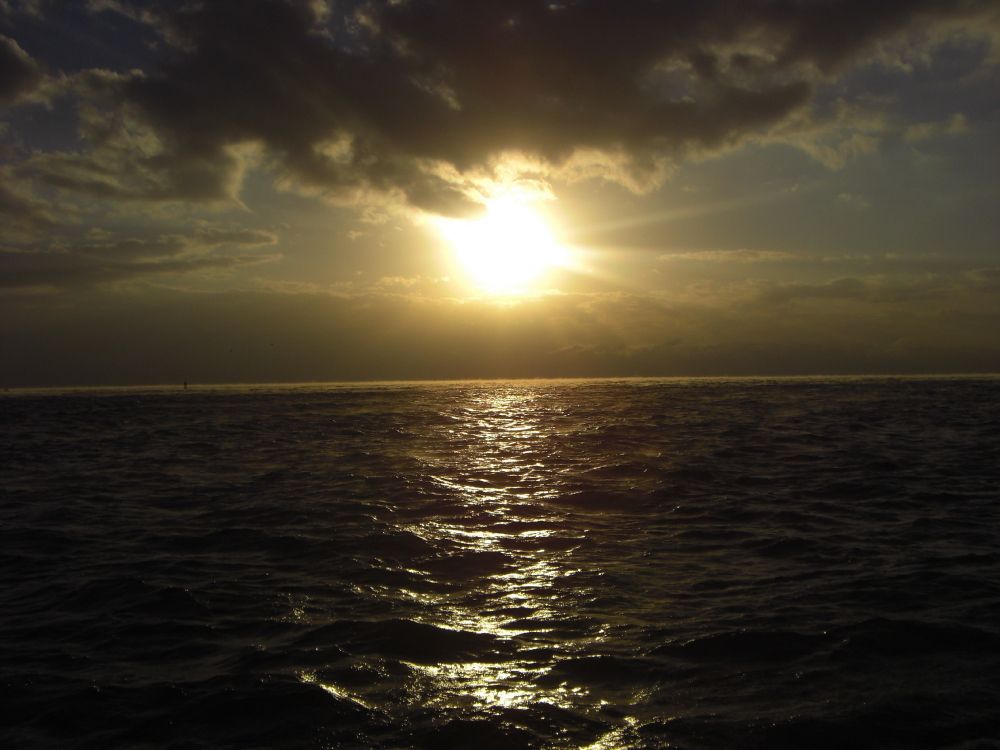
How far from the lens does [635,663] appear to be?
8820 mm

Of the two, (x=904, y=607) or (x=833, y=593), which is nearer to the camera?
(x=904, y=607)

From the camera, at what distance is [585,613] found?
1066 centimetres

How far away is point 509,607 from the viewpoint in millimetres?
11070

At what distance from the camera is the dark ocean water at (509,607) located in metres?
7.55

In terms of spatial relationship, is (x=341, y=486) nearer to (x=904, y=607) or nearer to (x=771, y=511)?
(x=771, y=511)

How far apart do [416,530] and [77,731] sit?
9.21 meters

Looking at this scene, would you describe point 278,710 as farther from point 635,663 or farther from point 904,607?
point 904,607

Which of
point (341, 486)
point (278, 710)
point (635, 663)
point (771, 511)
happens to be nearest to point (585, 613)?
point (635, 663)

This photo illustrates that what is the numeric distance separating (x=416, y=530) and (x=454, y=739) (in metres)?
9.38

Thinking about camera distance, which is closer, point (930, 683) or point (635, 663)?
point (930, 683)

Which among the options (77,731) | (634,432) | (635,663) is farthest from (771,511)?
(634,432)

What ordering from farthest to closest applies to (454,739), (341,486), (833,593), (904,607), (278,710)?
1. (341,486)
2. (833,593)
3. (904,607)
4. (278,710)
5. (454,739)

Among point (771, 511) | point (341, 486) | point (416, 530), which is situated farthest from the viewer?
point (341, 486)

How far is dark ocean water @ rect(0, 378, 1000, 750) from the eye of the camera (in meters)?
7.55
